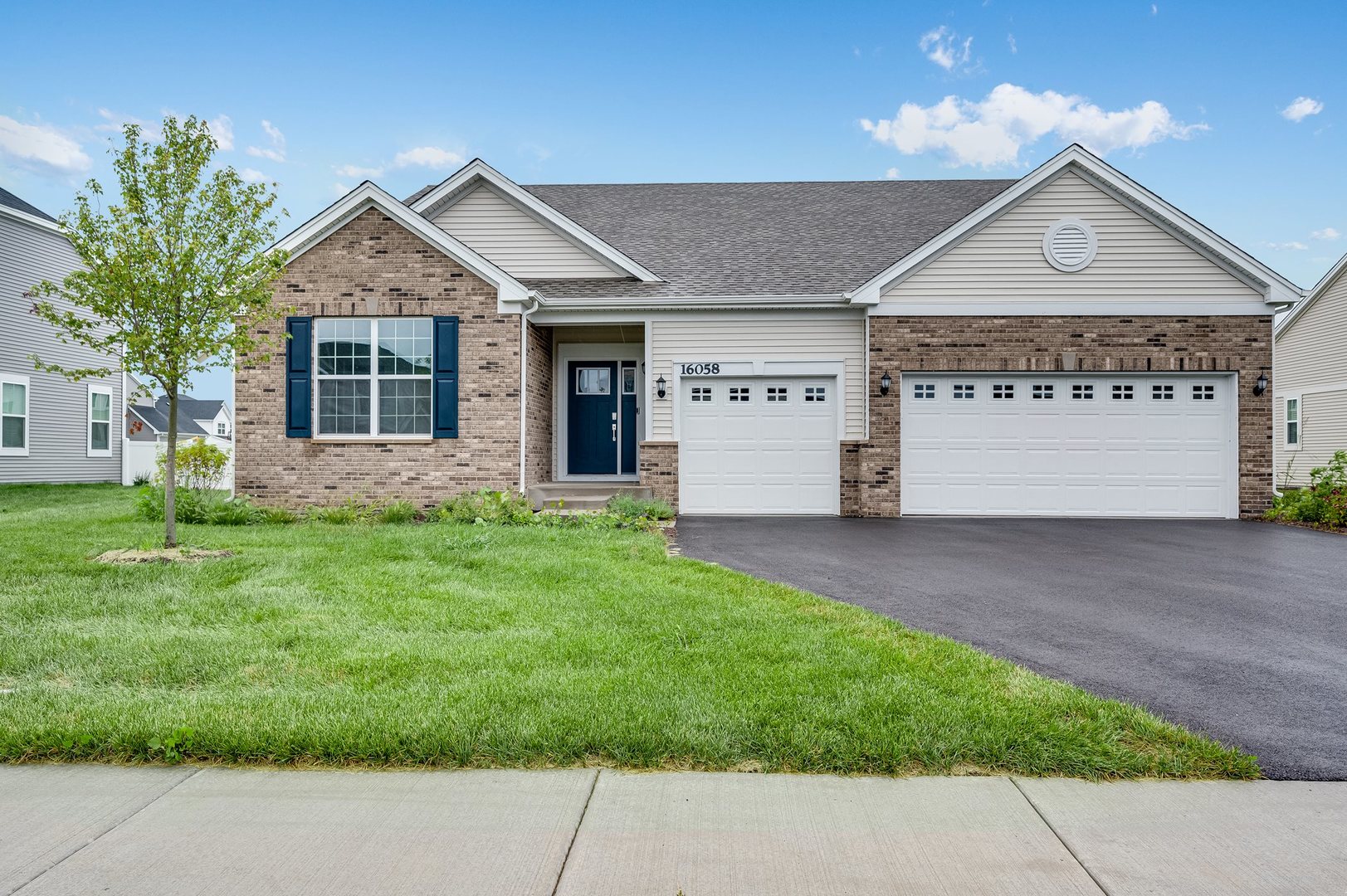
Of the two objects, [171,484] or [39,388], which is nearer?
[171,484]

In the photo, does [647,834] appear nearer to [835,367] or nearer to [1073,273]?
[835,367]

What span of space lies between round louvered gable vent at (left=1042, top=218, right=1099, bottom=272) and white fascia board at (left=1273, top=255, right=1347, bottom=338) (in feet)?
38.8

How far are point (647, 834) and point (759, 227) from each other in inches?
599

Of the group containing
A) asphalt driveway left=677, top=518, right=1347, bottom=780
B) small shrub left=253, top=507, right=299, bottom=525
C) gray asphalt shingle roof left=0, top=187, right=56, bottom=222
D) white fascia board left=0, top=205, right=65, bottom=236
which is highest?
gray asphalt shingle roof left=0, top=187, right=56, bottom=222

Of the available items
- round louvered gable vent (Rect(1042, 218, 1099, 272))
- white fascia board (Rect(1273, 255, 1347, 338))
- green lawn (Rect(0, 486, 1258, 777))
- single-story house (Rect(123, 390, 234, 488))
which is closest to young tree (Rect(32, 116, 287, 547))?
green lawn (Rect(0, 486, 1258, 777))

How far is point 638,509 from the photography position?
11609 millimetres

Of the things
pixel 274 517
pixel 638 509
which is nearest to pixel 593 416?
pixel 638 509

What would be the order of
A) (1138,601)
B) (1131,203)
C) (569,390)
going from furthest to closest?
1. (569,390)
2. (1131,203)
3. (1138,601)

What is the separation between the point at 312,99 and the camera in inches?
730

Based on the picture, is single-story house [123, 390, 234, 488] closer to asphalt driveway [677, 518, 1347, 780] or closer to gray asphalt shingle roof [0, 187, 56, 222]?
gray asphalt shingle roof [0, 187, 56, 222]

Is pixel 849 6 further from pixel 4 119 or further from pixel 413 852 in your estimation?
pixel 4 119

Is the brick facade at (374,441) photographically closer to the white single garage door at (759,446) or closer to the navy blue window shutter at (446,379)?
the navy blue window shutter at (446,379)

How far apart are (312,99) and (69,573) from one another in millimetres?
15566

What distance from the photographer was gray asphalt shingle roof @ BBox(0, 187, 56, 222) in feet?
60.8
